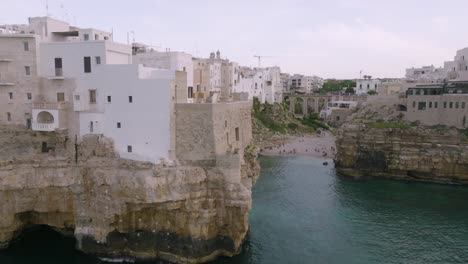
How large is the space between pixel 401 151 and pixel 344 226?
19.1m

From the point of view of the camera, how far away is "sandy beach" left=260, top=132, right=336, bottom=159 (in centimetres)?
5928

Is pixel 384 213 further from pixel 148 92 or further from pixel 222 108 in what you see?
pixel 148 92

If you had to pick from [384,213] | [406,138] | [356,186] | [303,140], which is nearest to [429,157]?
[406,138]

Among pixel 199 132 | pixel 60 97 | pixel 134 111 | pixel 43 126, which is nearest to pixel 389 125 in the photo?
pixel 199 132

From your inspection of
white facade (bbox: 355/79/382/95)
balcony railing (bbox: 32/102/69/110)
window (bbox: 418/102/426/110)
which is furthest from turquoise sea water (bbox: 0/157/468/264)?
white facade (bbox: 355/79/382/95)

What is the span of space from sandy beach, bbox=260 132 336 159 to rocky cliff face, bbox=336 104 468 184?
952cm

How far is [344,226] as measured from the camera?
1157 inches

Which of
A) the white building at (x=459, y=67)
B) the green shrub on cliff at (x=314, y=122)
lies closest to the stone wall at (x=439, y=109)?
the white building at (x=459, y=67)

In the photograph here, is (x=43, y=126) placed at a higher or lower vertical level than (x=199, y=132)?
higher

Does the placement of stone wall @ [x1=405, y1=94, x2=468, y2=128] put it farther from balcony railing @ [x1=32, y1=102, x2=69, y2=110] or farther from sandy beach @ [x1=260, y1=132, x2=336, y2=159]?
balcony railing @ [x1=32, y1=102, x2=69, y2=110]

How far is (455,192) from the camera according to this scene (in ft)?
128

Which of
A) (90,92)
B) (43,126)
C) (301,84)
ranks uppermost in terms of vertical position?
(301,84)

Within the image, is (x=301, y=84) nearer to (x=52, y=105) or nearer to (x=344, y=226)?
(x=344, y=226)

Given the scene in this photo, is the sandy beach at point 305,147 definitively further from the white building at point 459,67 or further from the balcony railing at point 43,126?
the balcony railing at point 43,126
